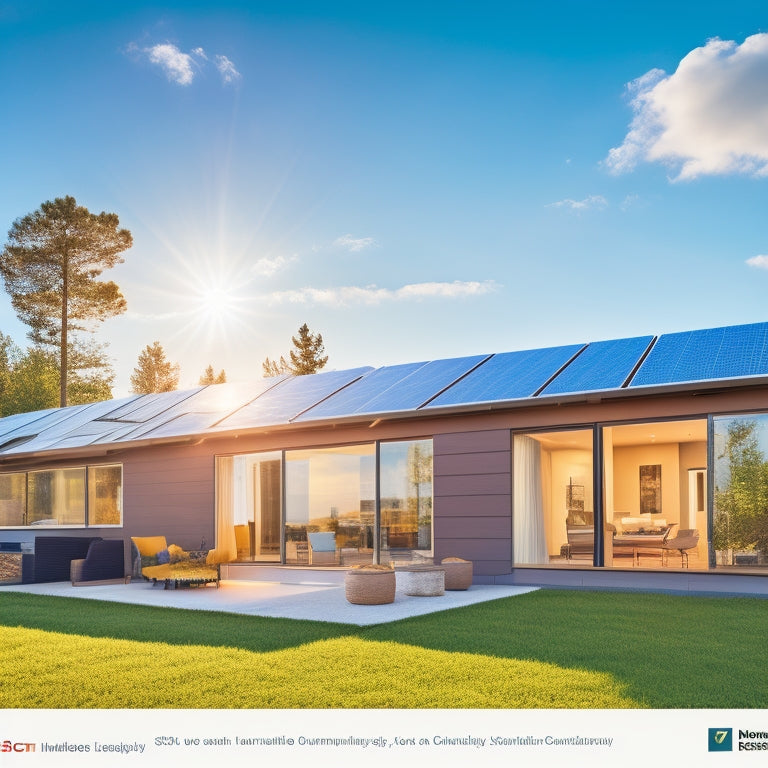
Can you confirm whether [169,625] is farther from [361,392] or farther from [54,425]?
[54,425]

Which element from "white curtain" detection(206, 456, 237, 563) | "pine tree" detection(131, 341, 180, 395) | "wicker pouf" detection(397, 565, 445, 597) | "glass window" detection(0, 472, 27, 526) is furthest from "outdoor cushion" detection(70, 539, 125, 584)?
"pine tree" detection(131, 341, 180, 395)

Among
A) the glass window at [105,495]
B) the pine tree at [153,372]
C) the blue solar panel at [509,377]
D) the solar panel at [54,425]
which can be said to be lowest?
the glass window at [105,495]

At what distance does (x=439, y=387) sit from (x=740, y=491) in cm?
381

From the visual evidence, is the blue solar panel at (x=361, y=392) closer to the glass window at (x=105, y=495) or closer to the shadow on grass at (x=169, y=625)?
the shadow on grass at (x=169, y=625)

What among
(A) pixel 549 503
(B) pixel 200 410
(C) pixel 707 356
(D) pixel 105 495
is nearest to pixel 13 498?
(D) pixel 105 495

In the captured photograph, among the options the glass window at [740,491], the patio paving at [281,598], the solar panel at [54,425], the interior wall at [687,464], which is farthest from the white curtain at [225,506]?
the interior wall at [687,464]

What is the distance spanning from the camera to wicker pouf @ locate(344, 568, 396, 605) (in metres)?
7.77

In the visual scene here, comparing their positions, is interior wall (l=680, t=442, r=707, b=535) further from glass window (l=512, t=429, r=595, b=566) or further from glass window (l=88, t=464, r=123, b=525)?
glass window (l=88, t=464, r=123, b=525)

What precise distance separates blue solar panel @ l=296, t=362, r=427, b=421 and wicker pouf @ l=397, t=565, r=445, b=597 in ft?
8.01

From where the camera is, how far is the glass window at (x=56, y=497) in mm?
14375

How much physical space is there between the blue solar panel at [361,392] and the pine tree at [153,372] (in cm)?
3229
